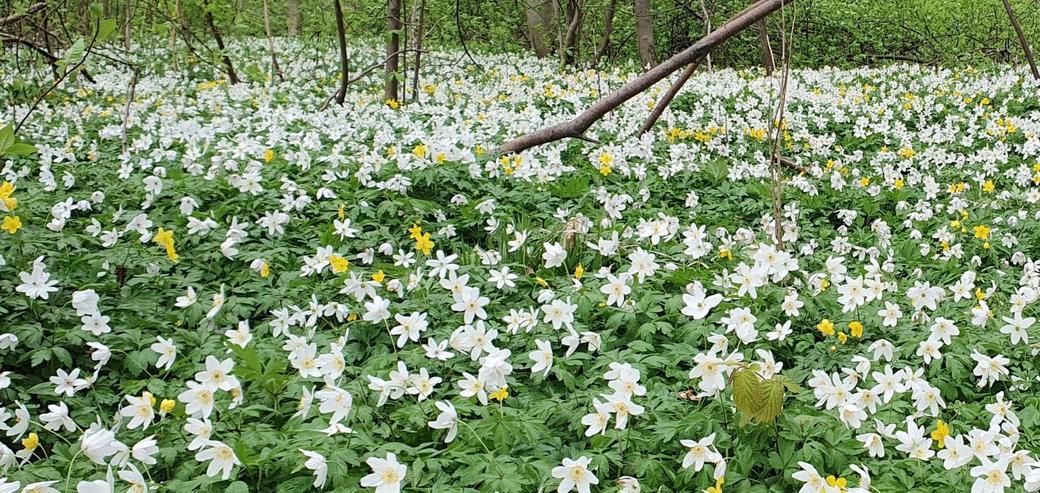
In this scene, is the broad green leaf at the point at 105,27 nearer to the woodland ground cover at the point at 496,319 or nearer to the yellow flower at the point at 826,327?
the woodland ground cover at the point at 496,319

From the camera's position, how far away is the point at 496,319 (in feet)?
11.1

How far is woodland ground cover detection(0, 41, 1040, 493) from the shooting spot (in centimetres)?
230

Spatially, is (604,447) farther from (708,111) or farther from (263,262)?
(708,111)

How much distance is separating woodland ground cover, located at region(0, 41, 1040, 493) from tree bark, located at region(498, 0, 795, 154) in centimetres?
27

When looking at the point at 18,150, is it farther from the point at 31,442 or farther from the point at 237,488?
the point at 237,488

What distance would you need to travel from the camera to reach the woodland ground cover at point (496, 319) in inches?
90.7

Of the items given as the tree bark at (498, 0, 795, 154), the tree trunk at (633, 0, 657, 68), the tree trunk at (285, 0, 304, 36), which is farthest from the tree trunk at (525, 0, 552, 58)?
the tree bark at (498, 0, 795, 154)

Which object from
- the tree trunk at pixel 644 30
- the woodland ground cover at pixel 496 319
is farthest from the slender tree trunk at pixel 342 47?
the tree trunk at pixel 644 30

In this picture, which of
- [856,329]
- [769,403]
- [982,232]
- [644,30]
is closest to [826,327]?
[856,329]

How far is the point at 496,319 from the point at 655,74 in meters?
2.56

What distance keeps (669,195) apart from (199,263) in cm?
334

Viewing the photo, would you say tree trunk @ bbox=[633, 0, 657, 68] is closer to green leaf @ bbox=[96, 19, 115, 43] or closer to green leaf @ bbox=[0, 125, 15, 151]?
green leaf @ bbox=[96, 19, 115, 43]

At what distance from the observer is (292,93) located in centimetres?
943

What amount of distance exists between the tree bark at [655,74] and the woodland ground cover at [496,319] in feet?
0.87
